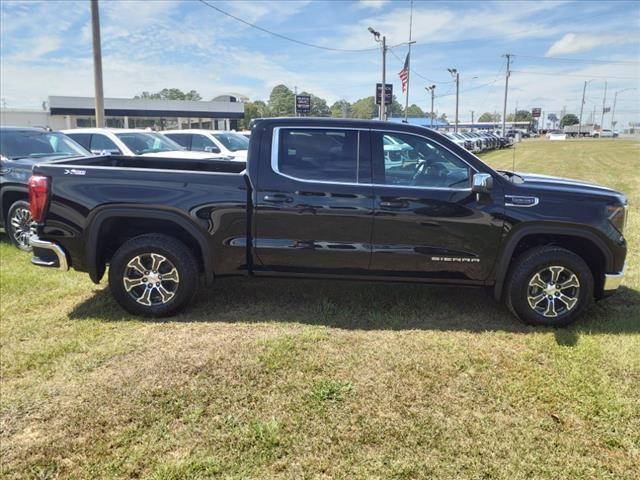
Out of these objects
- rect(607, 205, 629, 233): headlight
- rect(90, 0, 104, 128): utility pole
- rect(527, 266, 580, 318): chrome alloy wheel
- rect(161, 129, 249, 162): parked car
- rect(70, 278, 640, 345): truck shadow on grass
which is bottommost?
rect(70, 278, 640, 345): truck shadow on grass

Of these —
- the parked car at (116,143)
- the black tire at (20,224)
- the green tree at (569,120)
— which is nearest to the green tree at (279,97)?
the green tree at (569,120)

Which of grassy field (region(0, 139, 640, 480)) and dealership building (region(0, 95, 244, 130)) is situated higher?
dealership building (region(0, 95, 244, 130))

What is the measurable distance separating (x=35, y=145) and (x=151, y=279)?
16.2ft

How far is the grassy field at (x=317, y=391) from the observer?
9.17ft

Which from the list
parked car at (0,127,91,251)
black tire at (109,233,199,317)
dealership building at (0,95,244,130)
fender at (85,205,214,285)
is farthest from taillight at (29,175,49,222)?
dealership building at (0,95,244,130)

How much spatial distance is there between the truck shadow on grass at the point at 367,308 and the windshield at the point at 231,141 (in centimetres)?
906

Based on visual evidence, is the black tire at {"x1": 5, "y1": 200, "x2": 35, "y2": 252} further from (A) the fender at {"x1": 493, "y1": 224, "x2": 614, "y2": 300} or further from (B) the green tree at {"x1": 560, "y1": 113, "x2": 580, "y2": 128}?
(B) the green tree at {"x1": 560, "y1": 113, "x2": 580, "y2": 128}

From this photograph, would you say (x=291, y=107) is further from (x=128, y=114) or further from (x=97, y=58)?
(x=97, y=58)

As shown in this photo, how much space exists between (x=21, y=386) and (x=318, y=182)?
9.11ft

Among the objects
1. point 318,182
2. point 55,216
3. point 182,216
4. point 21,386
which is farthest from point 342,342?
point 55,216

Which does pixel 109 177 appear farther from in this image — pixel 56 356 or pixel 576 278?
pixel 576 278

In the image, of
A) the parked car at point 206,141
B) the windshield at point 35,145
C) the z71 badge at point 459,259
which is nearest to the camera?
the z71 badge at point 459,259

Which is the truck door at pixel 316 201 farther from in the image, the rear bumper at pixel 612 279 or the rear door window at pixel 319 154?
the rear bumper at pixel 612 279

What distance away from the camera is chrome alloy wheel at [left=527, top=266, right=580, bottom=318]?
14.8ft
